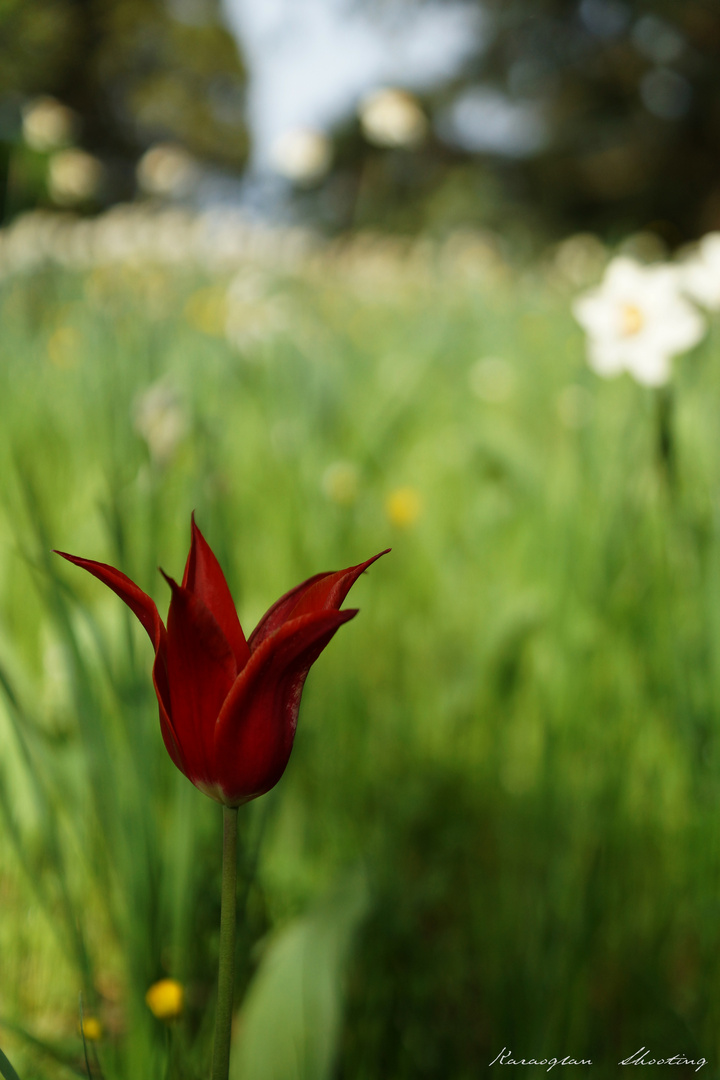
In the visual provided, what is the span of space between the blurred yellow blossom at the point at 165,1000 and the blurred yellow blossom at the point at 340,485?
2.19ft

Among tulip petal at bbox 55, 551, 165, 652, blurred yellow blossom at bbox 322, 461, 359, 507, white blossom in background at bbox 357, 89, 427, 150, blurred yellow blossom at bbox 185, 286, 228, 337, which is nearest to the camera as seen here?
tulip petal at bbox 55, 551, 165, 652

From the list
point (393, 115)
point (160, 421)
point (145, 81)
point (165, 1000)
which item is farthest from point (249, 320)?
point (145, 81)

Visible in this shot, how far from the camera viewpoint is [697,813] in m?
0.54

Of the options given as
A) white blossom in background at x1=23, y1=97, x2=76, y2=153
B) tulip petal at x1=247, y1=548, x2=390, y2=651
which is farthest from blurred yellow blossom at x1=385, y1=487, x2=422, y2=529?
white blossom in background at x1=23, y1=97, x2=76, y2=153

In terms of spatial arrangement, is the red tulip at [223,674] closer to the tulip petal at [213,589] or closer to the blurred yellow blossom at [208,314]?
the tulip petal at [213,589]

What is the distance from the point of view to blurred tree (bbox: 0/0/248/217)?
11866 mm

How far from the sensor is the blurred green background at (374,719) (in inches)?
16.9

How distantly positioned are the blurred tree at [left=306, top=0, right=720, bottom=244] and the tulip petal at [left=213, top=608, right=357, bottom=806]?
8.05 metres

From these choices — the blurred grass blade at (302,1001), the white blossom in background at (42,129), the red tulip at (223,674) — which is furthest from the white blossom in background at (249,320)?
the red tulip at (223,674)

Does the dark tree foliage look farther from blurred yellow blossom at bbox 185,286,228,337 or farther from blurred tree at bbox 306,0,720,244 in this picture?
blurred yellow blossom at bbox 185,286,228,337

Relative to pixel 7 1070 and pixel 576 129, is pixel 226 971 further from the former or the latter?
pixel 576 129

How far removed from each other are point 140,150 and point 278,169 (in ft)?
42.5

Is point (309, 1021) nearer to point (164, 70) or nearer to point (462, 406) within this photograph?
point (462, 406)

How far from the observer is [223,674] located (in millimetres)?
231
